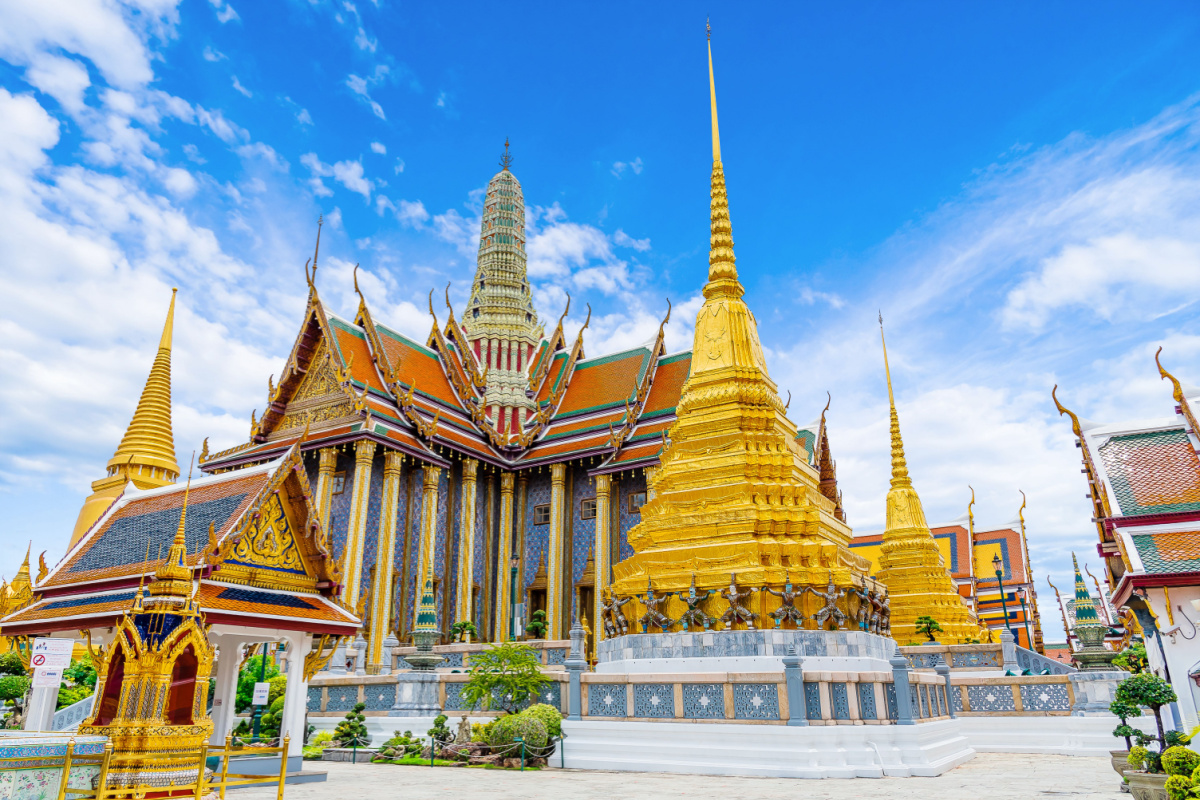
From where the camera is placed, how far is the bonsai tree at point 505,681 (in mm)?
10953

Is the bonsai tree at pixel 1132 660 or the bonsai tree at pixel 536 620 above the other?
the bonsai tree at pixel 536 620

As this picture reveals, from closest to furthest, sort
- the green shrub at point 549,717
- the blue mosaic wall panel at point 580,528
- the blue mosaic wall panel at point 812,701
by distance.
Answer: the blue mosaic wall panel at point 812,701
the green shrub at point 549,717
the blue mosaic wall panel at point 580,528

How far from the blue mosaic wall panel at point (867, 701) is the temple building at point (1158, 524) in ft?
8.64

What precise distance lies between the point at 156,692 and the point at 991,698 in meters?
11.4

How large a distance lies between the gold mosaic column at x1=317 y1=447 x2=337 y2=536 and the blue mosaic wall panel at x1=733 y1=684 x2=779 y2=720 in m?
13.7

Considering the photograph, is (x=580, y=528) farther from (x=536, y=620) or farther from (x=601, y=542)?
(x=536, y=620)

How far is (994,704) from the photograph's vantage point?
12375mm


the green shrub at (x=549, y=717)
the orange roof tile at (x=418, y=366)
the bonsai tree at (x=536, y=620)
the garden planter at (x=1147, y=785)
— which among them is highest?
the orange roof tile at (x=418, y=366)

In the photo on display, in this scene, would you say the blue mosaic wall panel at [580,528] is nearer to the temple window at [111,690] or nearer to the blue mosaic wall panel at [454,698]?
the blue mosaic wall panel at [454,698]

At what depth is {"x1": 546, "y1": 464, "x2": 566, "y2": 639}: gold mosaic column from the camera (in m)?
23.0

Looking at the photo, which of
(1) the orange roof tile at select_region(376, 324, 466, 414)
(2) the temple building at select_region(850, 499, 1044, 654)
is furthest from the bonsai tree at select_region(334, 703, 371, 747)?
(2) the temple building at select_region(850, 499, 1044, 654)

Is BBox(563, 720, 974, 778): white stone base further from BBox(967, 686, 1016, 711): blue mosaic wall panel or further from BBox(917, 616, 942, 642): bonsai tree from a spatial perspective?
BBox(917, 616, 942, 642): bonsai tree

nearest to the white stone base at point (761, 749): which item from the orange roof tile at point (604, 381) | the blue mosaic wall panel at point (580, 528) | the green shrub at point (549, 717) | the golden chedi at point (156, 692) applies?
the green shrub at point (549, 717)

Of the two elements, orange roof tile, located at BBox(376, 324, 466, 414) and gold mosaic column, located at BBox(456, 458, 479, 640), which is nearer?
gold mosaic column, located at BBox(456, 458, 479, 640)
